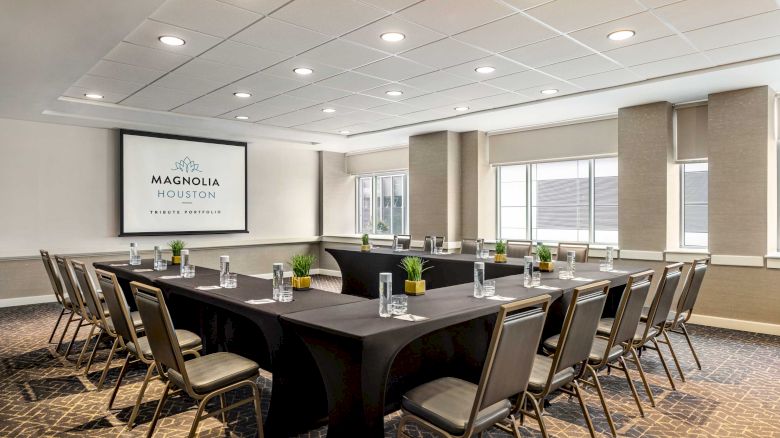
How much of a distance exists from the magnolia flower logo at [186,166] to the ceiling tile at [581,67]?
6349 mm

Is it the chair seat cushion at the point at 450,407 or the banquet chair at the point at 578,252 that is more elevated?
the banquet chair at the point at 578,252

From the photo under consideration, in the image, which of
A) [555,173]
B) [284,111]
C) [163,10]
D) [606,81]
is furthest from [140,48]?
[555,173]

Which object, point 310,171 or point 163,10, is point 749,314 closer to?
point 163,10

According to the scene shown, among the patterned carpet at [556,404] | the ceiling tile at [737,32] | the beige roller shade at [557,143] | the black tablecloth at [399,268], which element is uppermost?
the ceiling tile at [737,32]

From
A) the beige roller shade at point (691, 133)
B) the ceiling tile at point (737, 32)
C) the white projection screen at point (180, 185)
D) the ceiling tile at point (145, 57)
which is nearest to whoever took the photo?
the ceiling tile at point (737, 32)

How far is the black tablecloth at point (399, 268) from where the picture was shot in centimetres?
516

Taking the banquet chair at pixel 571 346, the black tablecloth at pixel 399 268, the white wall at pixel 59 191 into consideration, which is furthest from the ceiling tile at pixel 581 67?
the white wall at pixel 59 191

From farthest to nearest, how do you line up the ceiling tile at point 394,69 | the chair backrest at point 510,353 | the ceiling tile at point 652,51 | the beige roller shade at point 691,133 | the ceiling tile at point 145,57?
the beige roller shade at point 691,133 → the ceiling tile at point 394,69 → the ceiling tile at point 145,57 → the ceiling tile at point 652,51 → the chair backrest at point 510,353

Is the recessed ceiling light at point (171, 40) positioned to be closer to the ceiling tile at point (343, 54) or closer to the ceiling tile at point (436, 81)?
the ceiling tile at point (343, 54)

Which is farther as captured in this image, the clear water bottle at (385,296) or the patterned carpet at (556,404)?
the patterned carpet at (556,404)

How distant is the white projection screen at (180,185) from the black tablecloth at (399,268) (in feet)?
10.2

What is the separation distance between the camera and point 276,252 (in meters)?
10.1

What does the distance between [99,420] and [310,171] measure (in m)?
7.97

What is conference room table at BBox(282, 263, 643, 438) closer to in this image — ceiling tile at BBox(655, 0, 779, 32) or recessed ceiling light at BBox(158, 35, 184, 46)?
ceiling tile at BBox(655, 0, 779, 32)
